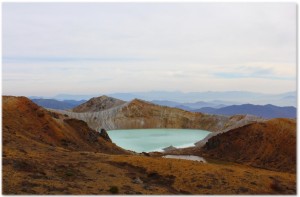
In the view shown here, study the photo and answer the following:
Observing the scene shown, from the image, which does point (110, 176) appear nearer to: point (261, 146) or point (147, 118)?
point (261, 146)

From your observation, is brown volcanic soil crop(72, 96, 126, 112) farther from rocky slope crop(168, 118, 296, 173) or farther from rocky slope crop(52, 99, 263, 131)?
rocky slope crop(168, 118, 296, 173)

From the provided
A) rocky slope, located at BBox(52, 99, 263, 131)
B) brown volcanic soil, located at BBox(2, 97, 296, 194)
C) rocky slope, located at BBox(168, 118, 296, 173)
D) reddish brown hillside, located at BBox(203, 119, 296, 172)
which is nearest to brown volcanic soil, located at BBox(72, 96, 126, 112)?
rocky slope, located at BBox(52, 99, 263, 131)

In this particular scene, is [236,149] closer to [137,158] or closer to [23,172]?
[137,158]

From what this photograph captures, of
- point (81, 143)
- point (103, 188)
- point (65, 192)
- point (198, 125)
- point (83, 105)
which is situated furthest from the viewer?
point (83, 105)

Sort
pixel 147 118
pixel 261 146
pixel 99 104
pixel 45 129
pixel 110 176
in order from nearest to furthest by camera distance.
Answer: pixel 110 176 < pixel 45 129 < pixel 261 146 < pixel 147 118 < pixel 99 104

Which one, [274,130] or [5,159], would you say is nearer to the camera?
[5,159]

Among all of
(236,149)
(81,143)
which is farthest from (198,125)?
(81,143)

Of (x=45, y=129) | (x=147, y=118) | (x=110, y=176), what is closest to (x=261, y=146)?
(x=45, y=129)
